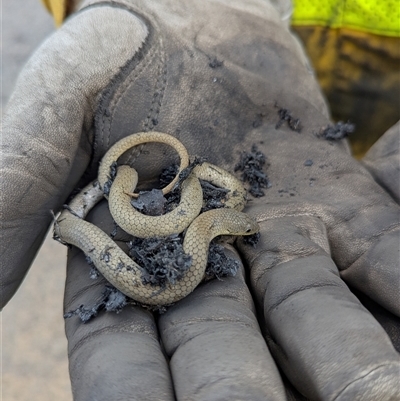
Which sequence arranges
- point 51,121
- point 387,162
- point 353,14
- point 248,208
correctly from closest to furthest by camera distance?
1. point 51,121
2. point 248,208
3. point 387,162
4. point 353,14

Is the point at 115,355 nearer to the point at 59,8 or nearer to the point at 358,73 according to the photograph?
the point at 59,8

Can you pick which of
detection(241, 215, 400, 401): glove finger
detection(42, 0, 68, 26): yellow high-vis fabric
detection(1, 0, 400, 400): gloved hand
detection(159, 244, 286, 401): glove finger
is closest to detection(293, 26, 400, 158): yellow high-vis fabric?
detection(1, 0, 400, 400): gloved hand

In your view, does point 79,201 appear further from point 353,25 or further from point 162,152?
point 353,25

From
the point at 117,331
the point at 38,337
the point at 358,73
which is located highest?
the point at 358,73

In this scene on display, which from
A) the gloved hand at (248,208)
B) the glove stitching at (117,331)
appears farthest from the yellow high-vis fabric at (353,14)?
the glove stitching at (117,331)

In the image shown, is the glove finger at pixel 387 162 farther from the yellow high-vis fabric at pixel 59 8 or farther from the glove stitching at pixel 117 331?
the yellow high-vis fabric at pixel 59 8

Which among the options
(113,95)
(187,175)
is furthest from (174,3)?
(187,175)

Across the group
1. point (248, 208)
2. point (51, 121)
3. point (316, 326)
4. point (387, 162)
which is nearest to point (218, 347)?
point (316, 326)
